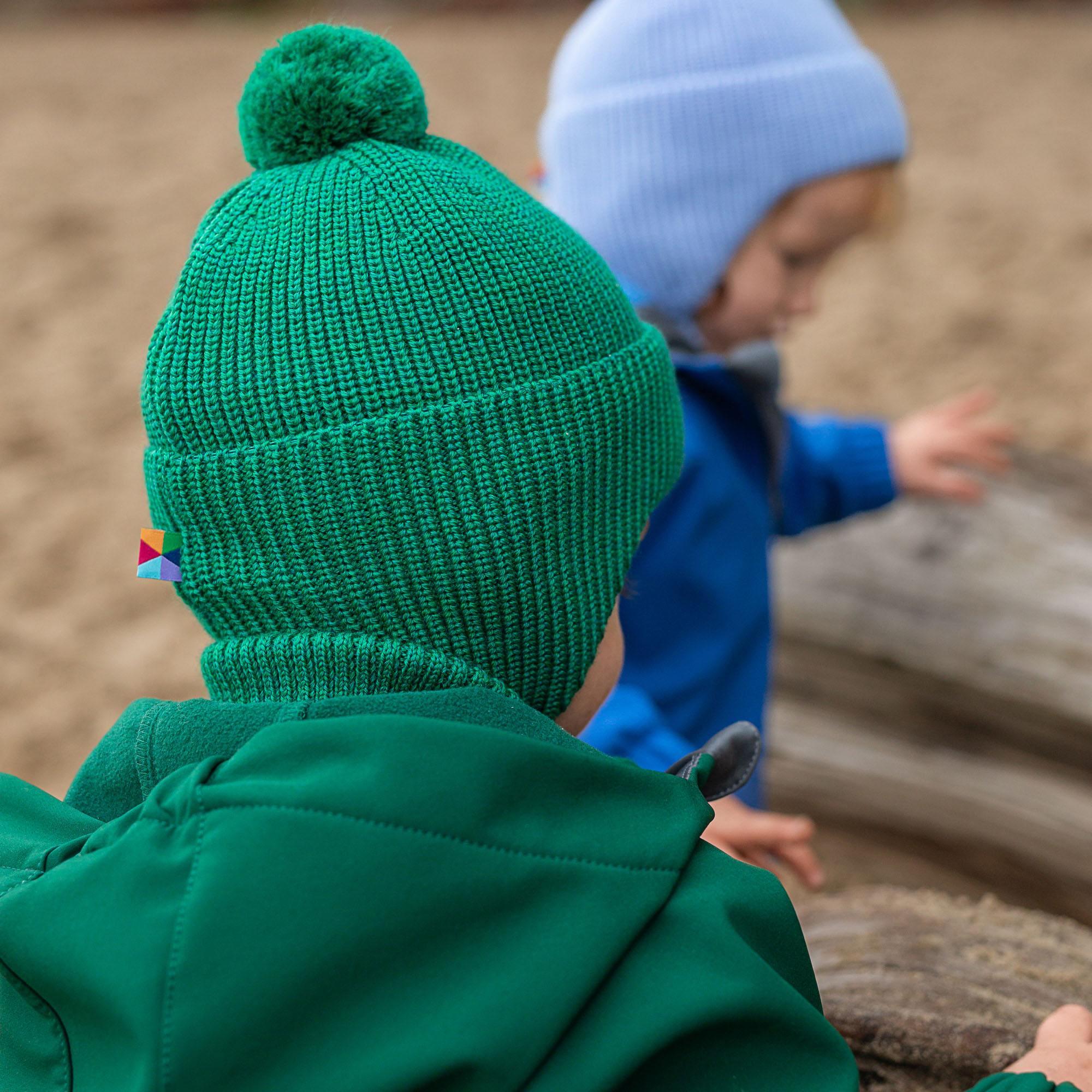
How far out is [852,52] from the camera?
177 cm

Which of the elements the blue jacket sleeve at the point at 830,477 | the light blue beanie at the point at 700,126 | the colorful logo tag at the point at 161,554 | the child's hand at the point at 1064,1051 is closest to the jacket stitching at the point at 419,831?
the colorful logo tag at the point at 161,554

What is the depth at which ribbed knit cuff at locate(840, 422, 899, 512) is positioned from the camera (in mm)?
2020

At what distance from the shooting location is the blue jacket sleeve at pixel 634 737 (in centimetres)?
139

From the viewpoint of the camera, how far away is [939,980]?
3.92 feet

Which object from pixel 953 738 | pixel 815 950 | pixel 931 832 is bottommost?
pixel 931 832

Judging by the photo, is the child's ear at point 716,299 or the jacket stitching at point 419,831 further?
the child's ear at point 716,299

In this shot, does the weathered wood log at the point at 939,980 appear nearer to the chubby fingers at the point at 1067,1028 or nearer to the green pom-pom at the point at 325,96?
the chubby fingers at the point at 1067,1028

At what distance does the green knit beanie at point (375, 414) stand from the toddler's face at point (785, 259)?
2.85ft

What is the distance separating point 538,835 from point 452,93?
669 cm

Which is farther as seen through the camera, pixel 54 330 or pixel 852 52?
pixel 54 330

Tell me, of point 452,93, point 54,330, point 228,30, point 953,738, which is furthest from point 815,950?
point 228,30

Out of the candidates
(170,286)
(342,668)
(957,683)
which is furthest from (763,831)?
(170,286)

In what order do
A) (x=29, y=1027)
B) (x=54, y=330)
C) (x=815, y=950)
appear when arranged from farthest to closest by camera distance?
(x=54, y=330) < (x=815, y=950) < (x=29, y=1027)

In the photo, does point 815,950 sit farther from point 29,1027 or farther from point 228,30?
point 228,30
